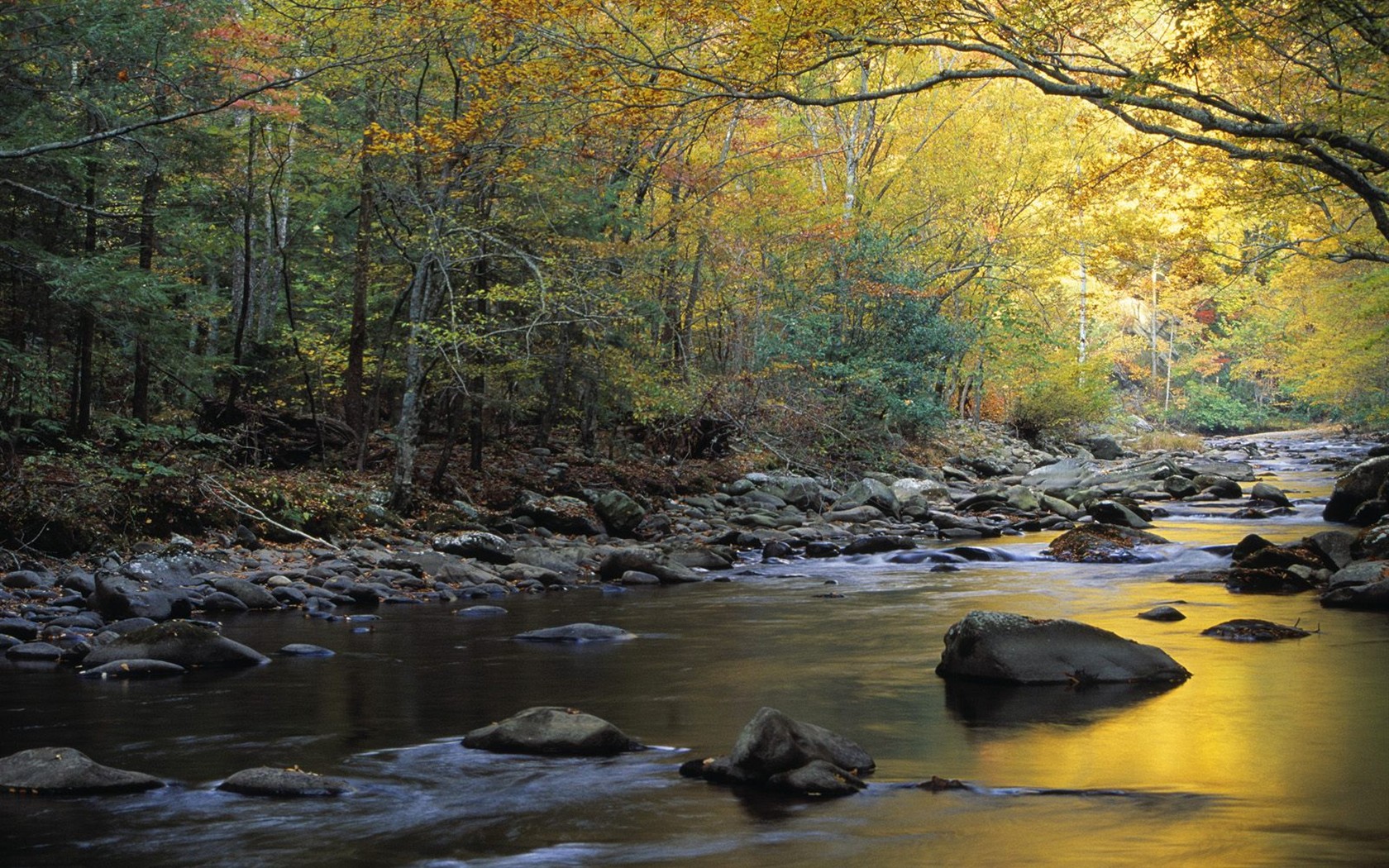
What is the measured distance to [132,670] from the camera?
711 cm

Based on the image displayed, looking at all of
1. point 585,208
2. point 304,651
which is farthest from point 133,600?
point 585,208

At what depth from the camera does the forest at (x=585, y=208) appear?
10.9 meters

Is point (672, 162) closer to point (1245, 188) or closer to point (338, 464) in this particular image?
point (338, 464)

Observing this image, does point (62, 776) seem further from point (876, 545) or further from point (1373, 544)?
point (876, 545)

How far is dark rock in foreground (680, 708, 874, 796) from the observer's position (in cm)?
455

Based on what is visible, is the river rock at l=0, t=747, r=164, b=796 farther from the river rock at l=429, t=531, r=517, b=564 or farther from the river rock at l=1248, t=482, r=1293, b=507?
the river rock at l=1248, t=482, r=1293, b=507

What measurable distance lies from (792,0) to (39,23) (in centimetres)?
714

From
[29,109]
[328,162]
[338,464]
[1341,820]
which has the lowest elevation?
[1341,820]

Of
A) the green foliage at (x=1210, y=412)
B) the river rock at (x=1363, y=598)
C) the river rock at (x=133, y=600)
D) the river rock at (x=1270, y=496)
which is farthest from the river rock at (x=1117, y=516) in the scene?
the green foliage at (x=1210, y=412)

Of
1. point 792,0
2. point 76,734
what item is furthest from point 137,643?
point 792,0

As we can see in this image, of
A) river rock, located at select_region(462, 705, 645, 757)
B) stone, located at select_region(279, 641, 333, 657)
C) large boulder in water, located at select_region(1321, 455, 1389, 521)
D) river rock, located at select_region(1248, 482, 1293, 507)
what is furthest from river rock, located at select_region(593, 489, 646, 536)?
river rock, located at select_region(1248, 482, 1293, 507)

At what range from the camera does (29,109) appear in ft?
38.3

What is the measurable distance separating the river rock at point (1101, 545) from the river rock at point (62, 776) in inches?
430

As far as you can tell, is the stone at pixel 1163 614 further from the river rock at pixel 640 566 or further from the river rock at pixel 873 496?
Result: the river rock at pixel 873 496
